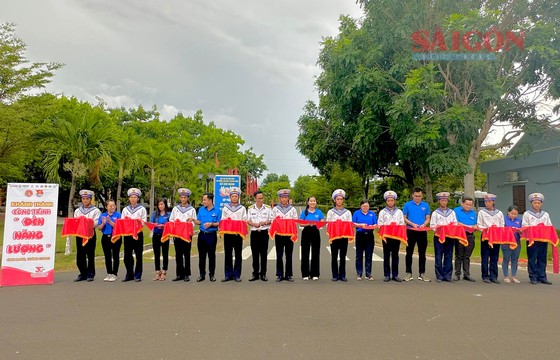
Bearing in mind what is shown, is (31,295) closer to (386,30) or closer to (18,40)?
(386,30)

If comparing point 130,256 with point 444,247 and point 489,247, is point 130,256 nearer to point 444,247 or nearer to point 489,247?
point 444,247

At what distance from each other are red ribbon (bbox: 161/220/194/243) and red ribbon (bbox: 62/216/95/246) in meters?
1.59

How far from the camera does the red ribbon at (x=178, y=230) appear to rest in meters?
9.42

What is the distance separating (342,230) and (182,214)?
356 cm

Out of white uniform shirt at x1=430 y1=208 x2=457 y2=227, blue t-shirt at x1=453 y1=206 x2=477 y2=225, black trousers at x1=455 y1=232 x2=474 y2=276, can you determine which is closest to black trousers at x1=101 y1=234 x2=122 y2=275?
white uniform shirt at x1=430 y1=208 x2=457 y2=227

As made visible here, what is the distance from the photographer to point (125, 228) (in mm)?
9453

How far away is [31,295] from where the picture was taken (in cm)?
791

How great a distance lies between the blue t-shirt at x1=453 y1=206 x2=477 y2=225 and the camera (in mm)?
9719

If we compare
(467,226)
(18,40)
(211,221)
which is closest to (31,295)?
(211,221)

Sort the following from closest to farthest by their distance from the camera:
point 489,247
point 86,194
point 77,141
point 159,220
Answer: point 86,194 < point 489,247 < point 159,220 < point 77,141

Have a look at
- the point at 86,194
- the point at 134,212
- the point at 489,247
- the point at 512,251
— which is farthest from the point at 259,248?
the point at 512,251

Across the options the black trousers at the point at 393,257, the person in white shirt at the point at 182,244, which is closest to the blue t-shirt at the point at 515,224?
the black trousers at the point at 393,257

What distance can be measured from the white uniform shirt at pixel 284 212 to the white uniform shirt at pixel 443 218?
310 cm

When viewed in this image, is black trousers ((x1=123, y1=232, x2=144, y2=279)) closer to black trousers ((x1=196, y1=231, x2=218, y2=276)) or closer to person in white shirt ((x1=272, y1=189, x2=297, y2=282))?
black trousers ((x1=196, y1=231, x2=218, y2=276))
